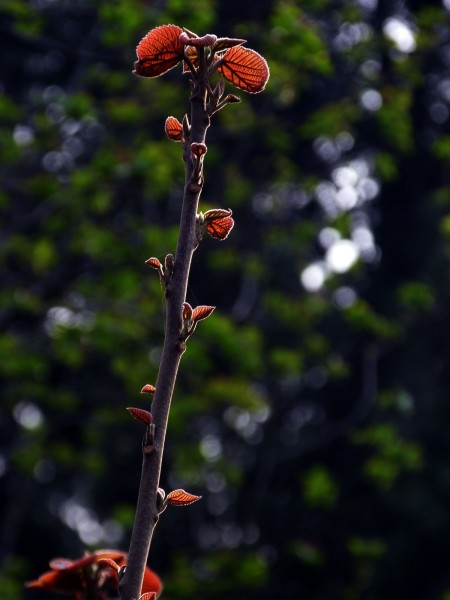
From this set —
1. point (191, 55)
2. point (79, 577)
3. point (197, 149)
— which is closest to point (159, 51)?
point (191, 55)

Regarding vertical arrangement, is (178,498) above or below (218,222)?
below

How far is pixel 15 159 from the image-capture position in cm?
720

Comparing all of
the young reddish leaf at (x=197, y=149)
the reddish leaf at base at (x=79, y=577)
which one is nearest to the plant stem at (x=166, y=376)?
the young reddish leaf at (x=197, y=149)

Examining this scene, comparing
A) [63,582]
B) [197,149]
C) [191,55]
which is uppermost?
[191,55]

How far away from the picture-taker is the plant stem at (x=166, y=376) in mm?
849

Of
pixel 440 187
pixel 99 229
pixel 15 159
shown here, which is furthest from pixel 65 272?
pixel 440 187

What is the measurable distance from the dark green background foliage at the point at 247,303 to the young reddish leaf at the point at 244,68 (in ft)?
18.1

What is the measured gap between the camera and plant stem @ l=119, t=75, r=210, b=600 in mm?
849

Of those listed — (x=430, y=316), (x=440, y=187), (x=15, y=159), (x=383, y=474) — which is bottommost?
(x=383, y=474)

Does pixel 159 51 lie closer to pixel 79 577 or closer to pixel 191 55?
pixel 191 55

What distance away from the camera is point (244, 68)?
39.0 inches

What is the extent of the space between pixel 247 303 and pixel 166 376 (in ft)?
28.1

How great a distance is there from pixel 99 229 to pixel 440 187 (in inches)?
200

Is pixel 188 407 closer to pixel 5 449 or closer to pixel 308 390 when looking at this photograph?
pixel 5 449
